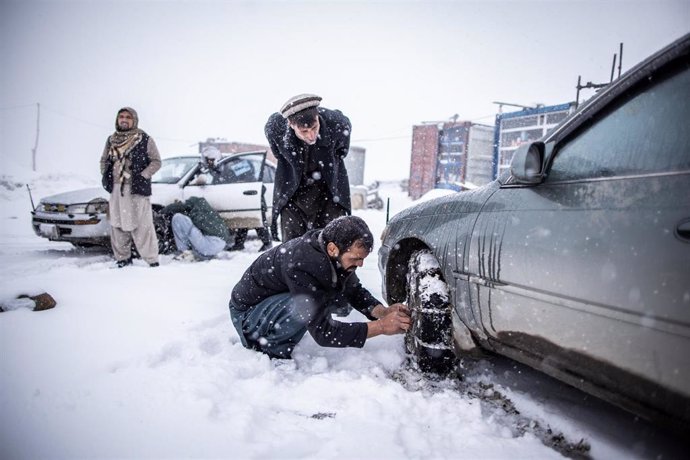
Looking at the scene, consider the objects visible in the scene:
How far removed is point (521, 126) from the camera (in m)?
11.1

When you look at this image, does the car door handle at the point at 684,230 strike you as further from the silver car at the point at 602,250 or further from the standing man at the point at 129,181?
the standing man at the point at 129,181

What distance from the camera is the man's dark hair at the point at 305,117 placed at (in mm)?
2538

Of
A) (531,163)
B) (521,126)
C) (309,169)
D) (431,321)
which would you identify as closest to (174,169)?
(309,169)

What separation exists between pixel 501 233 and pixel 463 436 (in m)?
0.89

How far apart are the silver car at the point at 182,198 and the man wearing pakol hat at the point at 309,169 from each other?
3.18m

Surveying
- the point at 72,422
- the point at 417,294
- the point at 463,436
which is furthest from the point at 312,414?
the point at 72,422

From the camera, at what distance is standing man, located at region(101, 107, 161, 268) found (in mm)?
4625

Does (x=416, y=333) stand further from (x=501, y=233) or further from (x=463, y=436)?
(x=501, y=233)

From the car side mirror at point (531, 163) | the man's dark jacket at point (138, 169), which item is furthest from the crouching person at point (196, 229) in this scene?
the car side mirror at point (531, 163)

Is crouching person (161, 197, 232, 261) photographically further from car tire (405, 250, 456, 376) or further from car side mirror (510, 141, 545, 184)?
car side mirror (510, 141, 545, 184)

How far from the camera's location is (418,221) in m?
2.38

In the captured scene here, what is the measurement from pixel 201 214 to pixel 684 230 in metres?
5.41

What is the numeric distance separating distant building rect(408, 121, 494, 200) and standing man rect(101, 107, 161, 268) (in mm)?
9317

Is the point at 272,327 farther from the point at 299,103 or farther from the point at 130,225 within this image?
the point at 130,225
